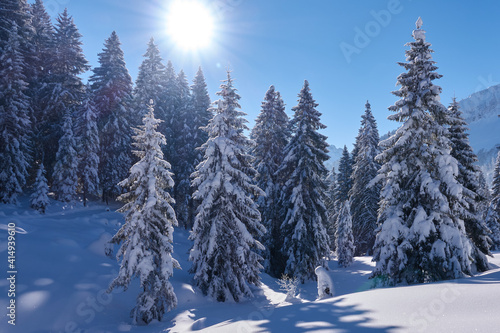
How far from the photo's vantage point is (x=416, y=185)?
39.4 ft

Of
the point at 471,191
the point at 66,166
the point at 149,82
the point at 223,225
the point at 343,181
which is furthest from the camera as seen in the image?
the point at 343,181

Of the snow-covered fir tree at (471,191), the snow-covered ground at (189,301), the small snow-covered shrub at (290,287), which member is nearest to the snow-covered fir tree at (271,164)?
the snow-covered ground at (189,301)

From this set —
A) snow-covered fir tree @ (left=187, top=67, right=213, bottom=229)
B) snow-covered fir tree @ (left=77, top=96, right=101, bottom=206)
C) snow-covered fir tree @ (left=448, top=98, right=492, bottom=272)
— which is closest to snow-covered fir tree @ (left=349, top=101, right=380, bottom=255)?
snow-covered fir tree @ (left=448, top=98, right=492, bottom=272)

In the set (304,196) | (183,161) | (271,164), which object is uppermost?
(183,161)

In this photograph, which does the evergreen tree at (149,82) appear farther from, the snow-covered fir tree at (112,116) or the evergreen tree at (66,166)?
the evergreen tree at (66,166)

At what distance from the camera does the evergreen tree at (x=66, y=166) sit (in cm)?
2683

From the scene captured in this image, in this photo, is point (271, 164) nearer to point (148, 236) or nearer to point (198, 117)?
point (198, 117)

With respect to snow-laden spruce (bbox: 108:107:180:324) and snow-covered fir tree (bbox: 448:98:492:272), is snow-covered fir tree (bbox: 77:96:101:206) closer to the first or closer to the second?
snow-laden spruce (bbox: 108:107:180:324)

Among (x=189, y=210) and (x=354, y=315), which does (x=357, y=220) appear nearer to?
(x=189, y=210)

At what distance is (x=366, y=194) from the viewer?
3325 cm

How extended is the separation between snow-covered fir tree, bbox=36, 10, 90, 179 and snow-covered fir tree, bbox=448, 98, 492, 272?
35335 mm

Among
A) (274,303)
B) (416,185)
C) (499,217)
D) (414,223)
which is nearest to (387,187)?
(416,185)

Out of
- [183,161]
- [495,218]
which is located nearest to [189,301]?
[183,161]

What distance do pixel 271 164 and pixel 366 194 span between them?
51.1ft
